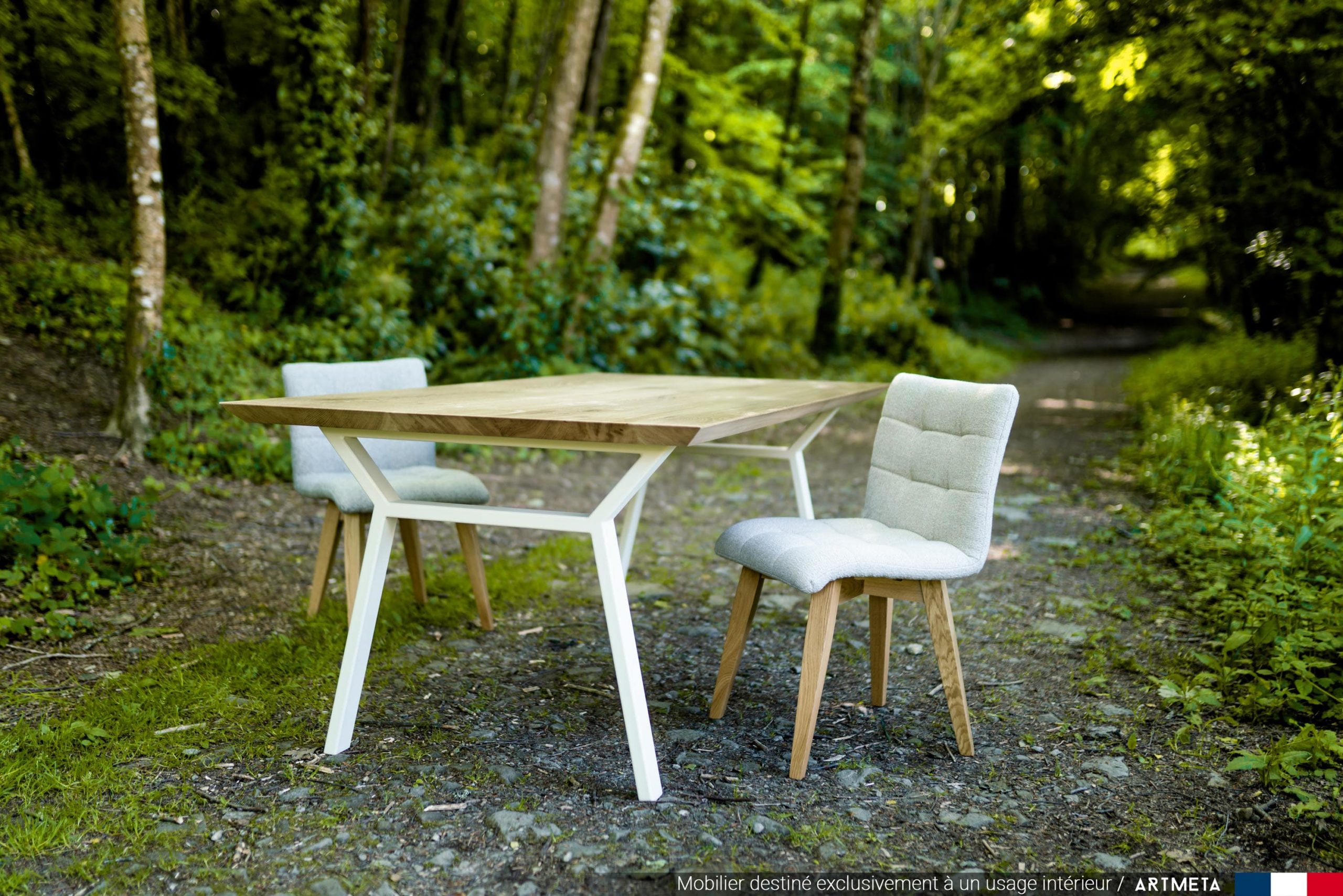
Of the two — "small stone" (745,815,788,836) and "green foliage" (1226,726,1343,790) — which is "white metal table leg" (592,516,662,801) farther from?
"green foliage" (1226,726,1343,790)

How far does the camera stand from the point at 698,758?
8.82 ft

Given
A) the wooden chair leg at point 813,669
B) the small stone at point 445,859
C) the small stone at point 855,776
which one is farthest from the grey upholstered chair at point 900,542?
the small stone at point 445,859

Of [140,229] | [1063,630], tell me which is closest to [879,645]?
[1063,630]

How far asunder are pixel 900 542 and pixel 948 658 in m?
0.36

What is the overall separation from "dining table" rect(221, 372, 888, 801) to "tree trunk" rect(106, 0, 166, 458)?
9.63 feet

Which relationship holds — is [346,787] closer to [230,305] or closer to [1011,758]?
[1011,758]

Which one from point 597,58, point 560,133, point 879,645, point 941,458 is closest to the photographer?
point 941,458

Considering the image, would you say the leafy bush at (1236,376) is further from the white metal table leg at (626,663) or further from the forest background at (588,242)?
the white metal table leg at (626,663)

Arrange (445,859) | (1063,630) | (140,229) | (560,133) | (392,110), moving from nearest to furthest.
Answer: (445,859) < (1063,630) < (140,229) < (560,133) < (392,110)

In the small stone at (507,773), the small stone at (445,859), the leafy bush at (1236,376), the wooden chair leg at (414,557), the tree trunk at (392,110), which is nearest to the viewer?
the small stone at (445,859)

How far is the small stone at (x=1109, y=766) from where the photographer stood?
2604mm

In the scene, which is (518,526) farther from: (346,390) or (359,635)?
(346,390)

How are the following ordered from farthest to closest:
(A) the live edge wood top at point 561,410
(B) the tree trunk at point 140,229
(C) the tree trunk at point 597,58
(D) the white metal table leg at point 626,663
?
(C) the tree trunk at point 597,58 < (B) the tree trunk at point 140,229 < (D) the white metal table leg at point 626,663 < (A) the live edge wood top at point 561,410

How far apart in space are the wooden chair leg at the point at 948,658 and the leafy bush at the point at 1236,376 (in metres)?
4.67
